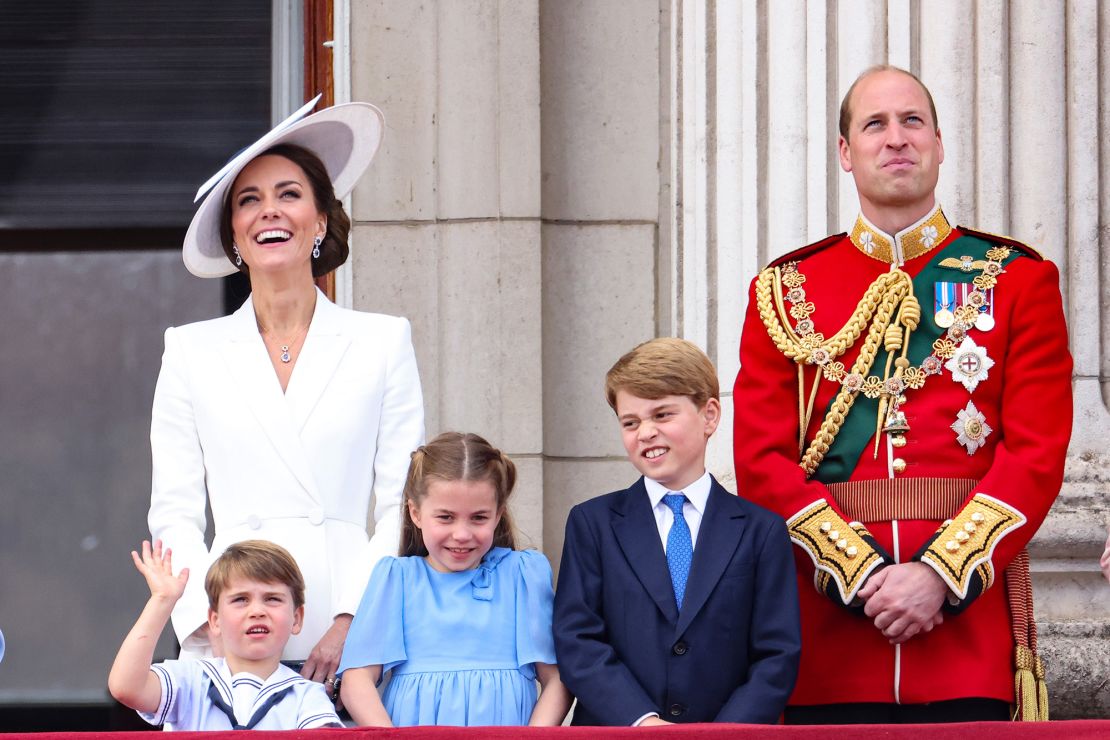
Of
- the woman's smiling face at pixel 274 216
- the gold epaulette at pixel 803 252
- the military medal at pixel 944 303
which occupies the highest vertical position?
the woman's smiling face at pixel 274 216

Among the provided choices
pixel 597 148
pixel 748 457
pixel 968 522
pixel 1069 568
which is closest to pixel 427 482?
pixel 748 457

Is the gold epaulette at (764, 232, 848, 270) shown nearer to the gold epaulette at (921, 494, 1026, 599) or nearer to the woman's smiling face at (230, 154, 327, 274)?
the gold epaulette at (921, 494, 1026, 599)

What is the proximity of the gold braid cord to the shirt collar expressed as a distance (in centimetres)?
21

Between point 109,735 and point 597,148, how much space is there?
3243mm

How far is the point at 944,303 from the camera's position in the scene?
3521mm

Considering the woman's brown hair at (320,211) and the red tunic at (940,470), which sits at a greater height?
the woman's brown hair at (320,211)

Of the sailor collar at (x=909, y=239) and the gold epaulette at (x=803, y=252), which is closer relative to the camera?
the sailor collar at (x=909, y=239)

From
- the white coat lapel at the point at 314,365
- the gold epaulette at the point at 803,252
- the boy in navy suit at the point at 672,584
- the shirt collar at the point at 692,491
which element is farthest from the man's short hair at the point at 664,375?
the white coat lapel at the point at 314,365

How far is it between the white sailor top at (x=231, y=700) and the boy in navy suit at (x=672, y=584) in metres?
0.46

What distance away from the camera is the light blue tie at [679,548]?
10.9ft

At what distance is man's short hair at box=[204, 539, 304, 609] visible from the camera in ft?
10.9

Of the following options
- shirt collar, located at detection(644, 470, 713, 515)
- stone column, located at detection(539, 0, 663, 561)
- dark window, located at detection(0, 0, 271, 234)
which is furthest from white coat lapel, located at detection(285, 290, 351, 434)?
dark window, located at detection(0, 0, 271, 234)

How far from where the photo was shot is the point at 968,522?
3.28m

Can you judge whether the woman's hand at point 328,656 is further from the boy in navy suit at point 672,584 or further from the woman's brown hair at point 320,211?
the woman's brown hair at point 320,211
